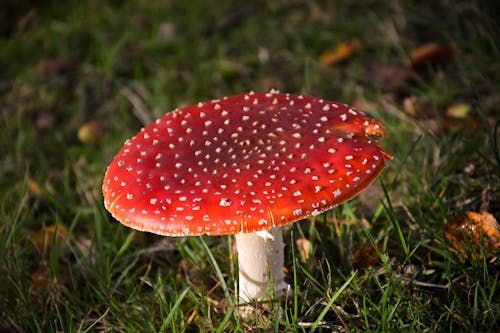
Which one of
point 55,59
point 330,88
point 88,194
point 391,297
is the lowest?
point 391,297

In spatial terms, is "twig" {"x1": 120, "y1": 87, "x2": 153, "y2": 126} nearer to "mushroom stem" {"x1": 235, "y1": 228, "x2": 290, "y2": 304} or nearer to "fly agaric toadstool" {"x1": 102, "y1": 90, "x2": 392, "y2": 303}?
"fly agaric toadstool" {"x1": 102, "y1": 90, "x2": 392, "y2": 303}

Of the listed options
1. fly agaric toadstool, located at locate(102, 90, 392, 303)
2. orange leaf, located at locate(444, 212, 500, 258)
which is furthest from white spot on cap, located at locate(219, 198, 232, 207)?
orange leaf, located at locate(444, 212, 500, 258)

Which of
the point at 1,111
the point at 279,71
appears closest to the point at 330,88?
the point at 279,71

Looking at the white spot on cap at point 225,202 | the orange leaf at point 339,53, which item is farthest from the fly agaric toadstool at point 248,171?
the orange leaf at point 339,53

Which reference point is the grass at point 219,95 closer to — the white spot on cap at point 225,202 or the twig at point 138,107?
the twig at point 138,107

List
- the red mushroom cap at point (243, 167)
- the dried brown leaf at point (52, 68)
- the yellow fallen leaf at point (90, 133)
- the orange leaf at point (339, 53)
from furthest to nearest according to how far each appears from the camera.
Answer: the dried brown leaf at point (52, 68) → the orange leaf at point (339, 53) → the yellow fallen leaf at point (90, 133) → the red mushroom cap at point (243, 167)

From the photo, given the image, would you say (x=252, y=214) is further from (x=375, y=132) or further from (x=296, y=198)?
(x=375, y=132)
